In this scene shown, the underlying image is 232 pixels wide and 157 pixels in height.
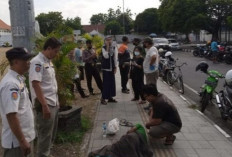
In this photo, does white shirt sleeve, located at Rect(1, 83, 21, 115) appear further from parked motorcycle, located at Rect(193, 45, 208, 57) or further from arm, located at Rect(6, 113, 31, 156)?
Result: parked motorcycle, located at Rect(193, 45, 208, 57)

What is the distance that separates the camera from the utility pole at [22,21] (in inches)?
181

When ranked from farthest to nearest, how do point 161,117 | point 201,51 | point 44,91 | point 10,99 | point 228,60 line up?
1. point 201,51
2. point 228,60
3. point 161,117
4. point 44,91
5. point 10,99

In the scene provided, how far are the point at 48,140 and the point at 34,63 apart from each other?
109cm

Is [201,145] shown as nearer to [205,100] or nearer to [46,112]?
[205,100]

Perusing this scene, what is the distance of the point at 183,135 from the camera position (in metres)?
5.61

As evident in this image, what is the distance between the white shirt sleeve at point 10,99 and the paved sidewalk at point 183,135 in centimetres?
234

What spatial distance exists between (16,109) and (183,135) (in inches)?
144

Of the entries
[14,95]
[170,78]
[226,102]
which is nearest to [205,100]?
[226,102]

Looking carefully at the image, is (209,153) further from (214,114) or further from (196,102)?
(196,102)

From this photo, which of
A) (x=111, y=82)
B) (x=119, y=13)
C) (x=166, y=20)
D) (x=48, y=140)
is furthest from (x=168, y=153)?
(x=119, y=13)

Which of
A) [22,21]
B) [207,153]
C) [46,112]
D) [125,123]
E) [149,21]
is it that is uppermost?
[149,21]

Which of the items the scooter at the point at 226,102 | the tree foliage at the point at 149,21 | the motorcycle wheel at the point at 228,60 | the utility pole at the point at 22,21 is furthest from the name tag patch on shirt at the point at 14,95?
the tree foliage at the point at 149,21

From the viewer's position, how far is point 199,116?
692 centimetres

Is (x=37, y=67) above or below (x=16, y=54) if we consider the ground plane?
below
